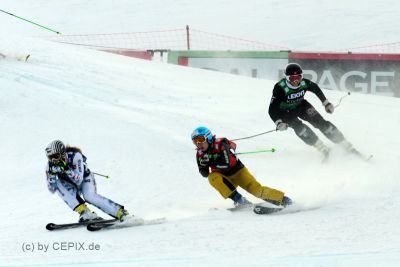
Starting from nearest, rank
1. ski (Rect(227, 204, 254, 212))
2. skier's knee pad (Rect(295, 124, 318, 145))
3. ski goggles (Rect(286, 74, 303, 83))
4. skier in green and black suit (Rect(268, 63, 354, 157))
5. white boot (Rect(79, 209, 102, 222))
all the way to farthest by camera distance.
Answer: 1. white boot (Rect(79, 209, 102, 222))
2. ski (Rect(227, 204, 254, 212))
3. ski goggles (Rect(286, 74, 303, 83))
4. skier in green and black suit (Rect(268, 63, 354, 157))
5. skier's knee pad (Rect(295, 124, 318, 145))

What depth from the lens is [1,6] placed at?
3709 cm

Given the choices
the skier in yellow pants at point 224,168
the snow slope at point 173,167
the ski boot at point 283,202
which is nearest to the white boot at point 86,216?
the snow slope at point 173,167

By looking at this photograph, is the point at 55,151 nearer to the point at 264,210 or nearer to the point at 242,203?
the point at 242,203

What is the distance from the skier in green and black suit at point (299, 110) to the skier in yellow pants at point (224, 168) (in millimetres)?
2232

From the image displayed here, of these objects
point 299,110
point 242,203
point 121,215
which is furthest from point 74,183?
point 299,110

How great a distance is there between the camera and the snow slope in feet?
23.6

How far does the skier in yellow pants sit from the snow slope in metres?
0.32

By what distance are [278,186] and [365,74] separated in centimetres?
1033

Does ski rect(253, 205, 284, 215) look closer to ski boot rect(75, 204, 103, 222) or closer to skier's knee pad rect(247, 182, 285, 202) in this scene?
skier's knee pad rect(247, 182, 285, 202)

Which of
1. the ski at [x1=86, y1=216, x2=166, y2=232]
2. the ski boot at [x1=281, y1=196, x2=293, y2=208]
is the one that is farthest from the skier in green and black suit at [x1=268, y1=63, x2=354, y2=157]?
the ski at [x1=86, y1=216, x2=166, y2=232]

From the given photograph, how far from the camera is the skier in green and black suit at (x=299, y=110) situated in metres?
11.0

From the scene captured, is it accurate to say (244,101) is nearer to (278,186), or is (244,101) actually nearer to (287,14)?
(278,186)

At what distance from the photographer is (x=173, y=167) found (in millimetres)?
11891

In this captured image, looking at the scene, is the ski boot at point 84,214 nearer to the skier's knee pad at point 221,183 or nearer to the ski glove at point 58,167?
the ski glove at point 58,167
